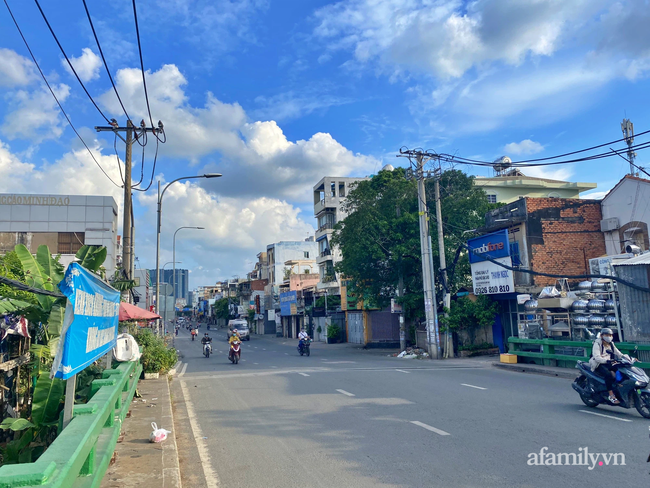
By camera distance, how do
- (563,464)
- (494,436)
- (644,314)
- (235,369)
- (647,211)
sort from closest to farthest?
(563,464), (494,436), (644,314), (235,369), (647,211)

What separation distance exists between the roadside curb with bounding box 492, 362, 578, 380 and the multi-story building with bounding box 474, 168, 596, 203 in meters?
31.3

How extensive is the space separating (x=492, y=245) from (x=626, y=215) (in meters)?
7.07

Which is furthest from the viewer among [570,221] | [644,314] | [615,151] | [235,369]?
[570,221]

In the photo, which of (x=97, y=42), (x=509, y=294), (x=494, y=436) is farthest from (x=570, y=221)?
(x=97, y=42)

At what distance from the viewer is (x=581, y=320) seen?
18.9 meters

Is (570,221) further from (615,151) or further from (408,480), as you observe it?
(408,480)

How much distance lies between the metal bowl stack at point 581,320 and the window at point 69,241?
2762cm

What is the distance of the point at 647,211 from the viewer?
970 inches

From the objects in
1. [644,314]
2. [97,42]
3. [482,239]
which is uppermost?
[97,42]

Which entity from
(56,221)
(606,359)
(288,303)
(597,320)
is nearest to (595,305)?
(597,320)

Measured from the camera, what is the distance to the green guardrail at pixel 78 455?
8.91 ft

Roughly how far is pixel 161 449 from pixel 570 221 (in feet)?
79.8

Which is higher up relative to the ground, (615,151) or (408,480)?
(615,151)

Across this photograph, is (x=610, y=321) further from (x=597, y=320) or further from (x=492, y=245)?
(x=492, y=245)
